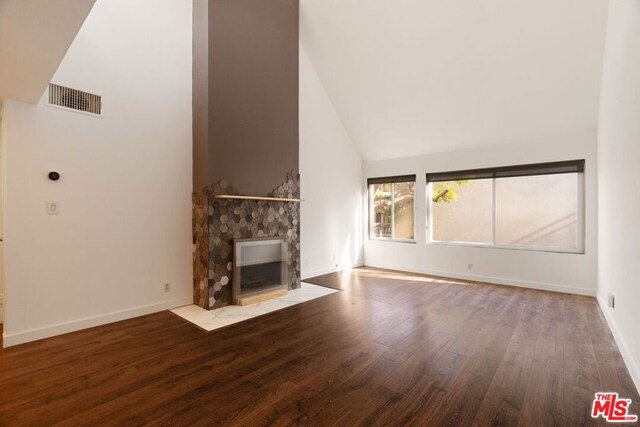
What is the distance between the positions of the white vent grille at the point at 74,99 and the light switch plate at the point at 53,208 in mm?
957

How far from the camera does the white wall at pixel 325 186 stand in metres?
5.11

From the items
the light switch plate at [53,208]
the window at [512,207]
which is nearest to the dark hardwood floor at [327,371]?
the light switch plate at [53,208]

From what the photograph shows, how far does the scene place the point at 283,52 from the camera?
4391 mm

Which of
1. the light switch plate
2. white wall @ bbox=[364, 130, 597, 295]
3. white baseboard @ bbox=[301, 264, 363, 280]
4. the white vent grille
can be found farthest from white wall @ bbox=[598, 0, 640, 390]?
the light switch plate

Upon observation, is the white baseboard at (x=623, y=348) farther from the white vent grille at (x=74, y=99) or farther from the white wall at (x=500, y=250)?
the white vent grille at (x=74, y=99)

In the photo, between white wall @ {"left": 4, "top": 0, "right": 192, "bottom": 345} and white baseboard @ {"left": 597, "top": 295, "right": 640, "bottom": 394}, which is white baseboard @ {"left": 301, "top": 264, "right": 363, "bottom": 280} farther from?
white baseboard @ {"left": 597, "top": 295, "right": 640, "bottom": 394}

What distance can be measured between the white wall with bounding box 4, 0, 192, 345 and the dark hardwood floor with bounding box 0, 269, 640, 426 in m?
0.34

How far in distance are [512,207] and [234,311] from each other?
15.0 feet

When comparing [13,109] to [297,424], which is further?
[13,109]

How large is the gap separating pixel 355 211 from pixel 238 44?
3.79m

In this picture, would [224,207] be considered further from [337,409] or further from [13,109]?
[337,409]

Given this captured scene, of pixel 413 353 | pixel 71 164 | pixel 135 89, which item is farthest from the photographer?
pixel 135 89

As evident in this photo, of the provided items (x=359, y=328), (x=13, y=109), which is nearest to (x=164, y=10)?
(x=13, y=109)

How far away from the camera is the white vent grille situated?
279 centimetres
